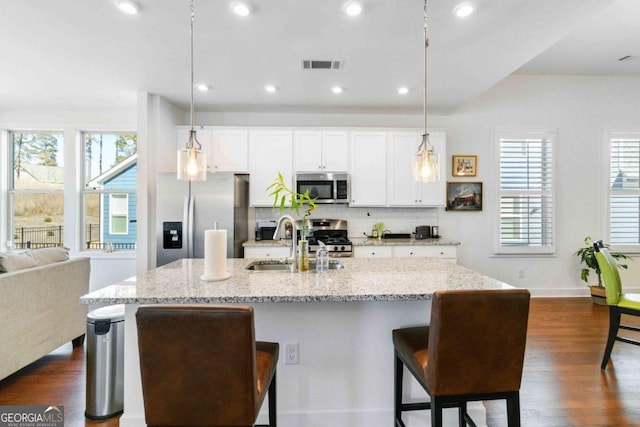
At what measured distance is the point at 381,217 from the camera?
464cm

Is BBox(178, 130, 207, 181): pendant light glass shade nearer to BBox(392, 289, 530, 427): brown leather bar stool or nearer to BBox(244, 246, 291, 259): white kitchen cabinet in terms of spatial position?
BBox(392, 289, 530, 427): brown leather bar stool

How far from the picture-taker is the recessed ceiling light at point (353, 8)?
2164 millimetres

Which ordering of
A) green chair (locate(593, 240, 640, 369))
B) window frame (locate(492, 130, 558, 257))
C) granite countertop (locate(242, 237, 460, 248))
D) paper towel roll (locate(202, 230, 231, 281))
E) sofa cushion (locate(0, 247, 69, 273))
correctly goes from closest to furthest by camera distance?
paper towel roll (locate(202, 230, 231, 281))
sofa cushion (locate(0, 247, 69, 273))
green chair (locate(593, 240, 640, 369))
granite countertop (locate(242, 237, 460, 248))
window frame (locate(492, 130, 558, 257))

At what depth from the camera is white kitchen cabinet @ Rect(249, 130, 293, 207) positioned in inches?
168

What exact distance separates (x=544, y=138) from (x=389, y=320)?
13.9 feet

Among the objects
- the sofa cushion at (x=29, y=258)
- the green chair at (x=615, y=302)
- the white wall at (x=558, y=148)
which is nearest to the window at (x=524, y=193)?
the white wall at (x=558, y=148)

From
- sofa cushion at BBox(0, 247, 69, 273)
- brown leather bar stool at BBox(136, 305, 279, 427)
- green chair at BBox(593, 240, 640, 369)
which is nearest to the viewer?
brown leather bar stool at BBox(136, 305, 279, 427)

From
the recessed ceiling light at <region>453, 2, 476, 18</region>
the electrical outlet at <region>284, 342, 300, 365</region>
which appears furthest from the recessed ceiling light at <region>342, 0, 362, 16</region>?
the electrical outlet at <region>284, 342, 300, 365</region>

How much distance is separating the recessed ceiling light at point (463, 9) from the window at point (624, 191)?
13.0 feet

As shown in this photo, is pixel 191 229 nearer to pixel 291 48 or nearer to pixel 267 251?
pixel 267 251

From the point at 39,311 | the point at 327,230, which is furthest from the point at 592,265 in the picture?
the point at 39,311

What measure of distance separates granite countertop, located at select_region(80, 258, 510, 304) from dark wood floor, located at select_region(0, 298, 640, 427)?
3.18 ft

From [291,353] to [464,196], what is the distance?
3.69 metres

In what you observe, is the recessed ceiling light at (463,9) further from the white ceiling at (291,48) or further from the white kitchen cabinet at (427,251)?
the white kitchen cabinet at (427,251)
